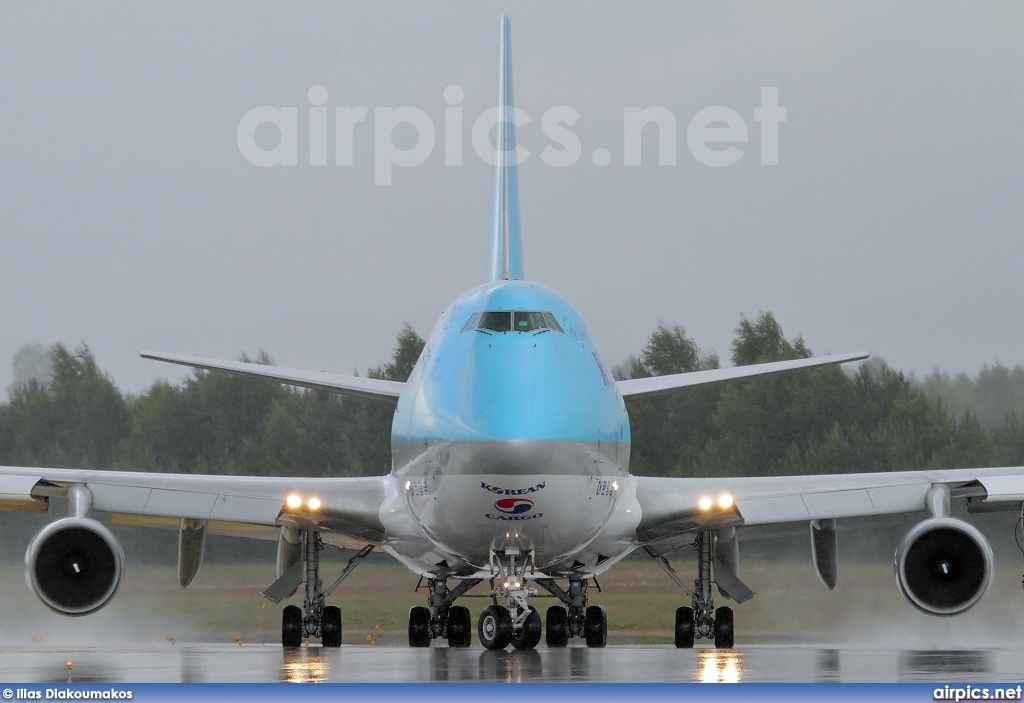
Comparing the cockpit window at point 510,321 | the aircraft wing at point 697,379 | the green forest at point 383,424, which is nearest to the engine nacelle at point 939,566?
the aircraft wing at point 697,379

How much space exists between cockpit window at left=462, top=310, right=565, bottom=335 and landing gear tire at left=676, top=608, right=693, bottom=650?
5.05m

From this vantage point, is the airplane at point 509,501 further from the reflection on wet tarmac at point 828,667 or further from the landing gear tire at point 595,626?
the reflection on wet tarmac at point 828,667

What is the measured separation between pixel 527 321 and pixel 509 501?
1.90 metres

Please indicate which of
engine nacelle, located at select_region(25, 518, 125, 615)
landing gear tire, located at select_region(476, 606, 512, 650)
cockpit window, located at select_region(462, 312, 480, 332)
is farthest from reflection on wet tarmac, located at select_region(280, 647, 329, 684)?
cockpit window, located at select_region(462, 312, 480, 332)

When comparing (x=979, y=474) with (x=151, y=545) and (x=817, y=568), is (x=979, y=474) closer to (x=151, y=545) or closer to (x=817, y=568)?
(x=817, y=568)

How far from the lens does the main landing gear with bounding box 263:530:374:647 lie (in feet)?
62.5

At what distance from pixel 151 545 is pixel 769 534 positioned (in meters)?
10.8

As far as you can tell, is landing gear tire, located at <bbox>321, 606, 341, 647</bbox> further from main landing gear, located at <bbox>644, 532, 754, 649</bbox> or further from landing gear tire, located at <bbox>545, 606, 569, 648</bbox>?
main landing gear, located at <bbox>644, 532, 754, 649</bbox>

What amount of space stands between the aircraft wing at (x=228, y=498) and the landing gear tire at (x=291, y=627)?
1354 mm

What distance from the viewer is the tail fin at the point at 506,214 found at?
20594 mm

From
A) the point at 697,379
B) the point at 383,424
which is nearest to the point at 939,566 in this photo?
the point at 697,379

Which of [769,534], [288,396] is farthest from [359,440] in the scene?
[769,534]

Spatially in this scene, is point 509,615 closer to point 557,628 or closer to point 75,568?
point 557,628

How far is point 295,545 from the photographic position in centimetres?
1994
